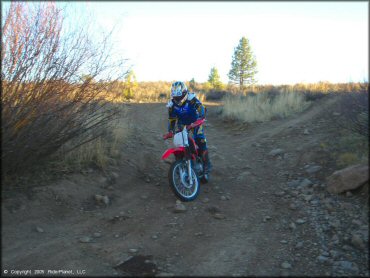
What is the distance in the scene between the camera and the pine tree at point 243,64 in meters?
25.7

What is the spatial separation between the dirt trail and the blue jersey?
123 cm

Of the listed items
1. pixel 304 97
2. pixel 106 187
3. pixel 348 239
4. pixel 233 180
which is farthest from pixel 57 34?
pixel 304 97

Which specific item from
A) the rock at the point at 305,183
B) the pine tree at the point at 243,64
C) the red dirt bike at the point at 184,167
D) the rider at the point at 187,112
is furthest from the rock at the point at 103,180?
the pine tree at the point at 243,64

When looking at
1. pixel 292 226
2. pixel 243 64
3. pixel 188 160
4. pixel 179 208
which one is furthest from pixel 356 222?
pixel 243 64

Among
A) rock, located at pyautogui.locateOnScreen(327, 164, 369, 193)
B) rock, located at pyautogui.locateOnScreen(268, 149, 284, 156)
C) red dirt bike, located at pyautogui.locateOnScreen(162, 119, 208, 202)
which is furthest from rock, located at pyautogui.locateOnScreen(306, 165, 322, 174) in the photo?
red dirt bike, located at pyautogui.locateOnScreen(162, 119, 208, 202)

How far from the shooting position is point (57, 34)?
5.13 metres

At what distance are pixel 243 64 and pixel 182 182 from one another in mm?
21983

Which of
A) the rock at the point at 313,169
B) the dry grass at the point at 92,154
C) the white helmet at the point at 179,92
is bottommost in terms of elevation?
the rock at the point at 313,169

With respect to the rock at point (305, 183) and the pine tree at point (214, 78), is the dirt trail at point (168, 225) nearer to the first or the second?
the rock at point (305, 183)

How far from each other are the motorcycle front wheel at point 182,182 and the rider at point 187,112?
644 millimetres

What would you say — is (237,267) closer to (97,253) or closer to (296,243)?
(296,243)

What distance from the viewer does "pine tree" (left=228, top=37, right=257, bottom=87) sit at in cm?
2572

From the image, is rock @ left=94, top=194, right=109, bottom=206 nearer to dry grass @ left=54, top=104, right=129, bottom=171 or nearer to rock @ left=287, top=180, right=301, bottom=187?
dry grass @ left=54, top=104, right=129, bottom=171

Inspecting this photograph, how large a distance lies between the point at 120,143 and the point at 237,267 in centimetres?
455
